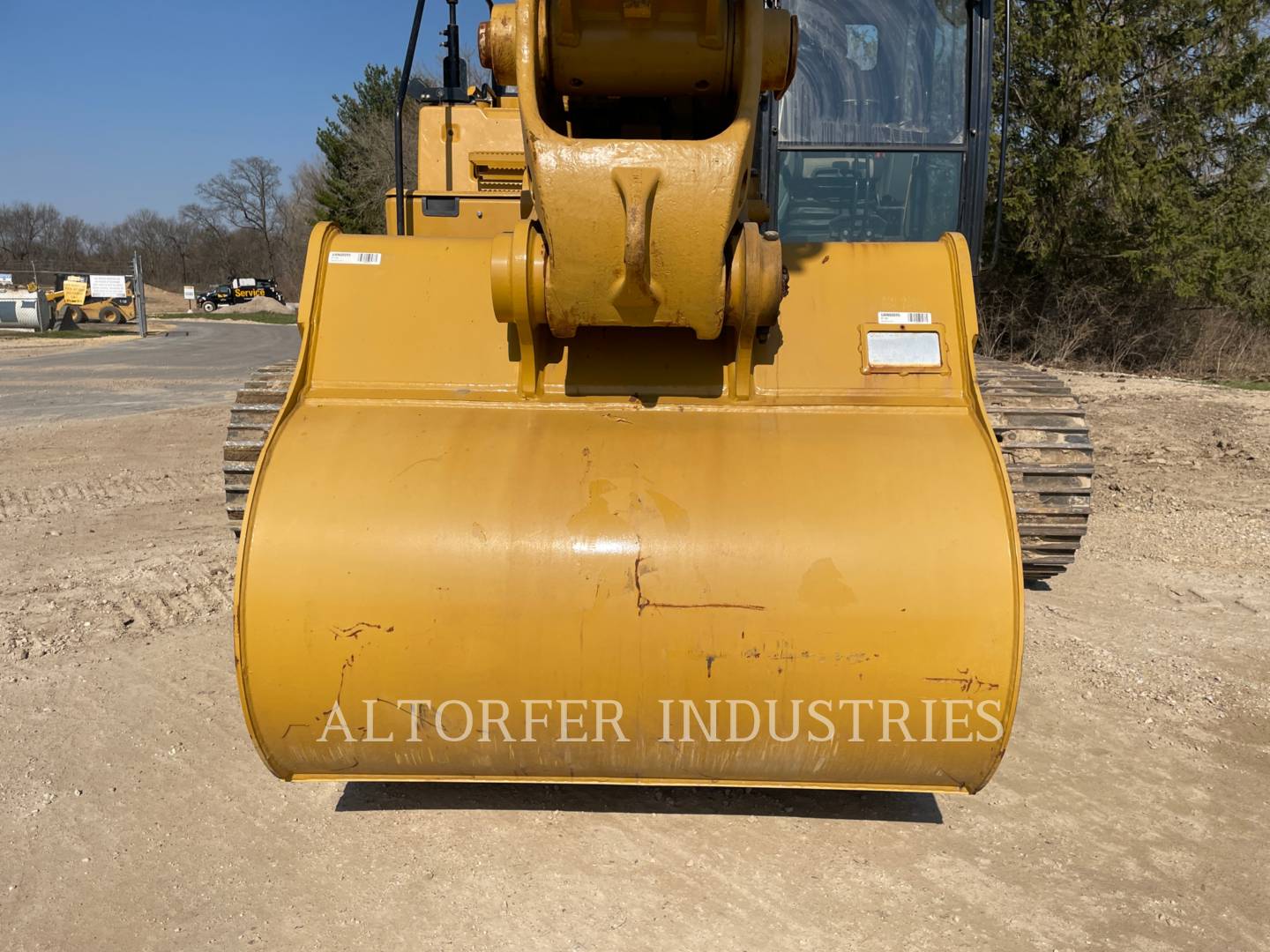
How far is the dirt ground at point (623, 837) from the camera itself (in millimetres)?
2482

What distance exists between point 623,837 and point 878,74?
4.06 m

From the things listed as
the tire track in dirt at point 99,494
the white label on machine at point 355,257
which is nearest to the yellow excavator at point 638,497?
the white label on machine at point 355,257

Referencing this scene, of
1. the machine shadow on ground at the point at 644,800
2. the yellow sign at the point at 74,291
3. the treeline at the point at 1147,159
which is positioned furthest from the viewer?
the yellow sign at the point at 74,291

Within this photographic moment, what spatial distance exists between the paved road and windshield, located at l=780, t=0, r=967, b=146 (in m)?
9.08

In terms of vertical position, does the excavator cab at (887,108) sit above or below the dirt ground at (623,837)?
above

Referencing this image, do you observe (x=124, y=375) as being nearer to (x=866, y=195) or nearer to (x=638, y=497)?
(x=866, y=195)

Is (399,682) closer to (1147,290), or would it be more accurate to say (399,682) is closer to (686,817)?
(686,817)

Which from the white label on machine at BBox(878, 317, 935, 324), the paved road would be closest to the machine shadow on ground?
the white label on machine at BBox(878, 317, 935, 324)

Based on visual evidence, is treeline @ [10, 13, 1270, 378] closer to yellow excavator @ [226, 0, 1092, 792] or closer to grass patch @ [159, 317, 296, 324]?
yellow excavator @ [226, 0, 1092, 792]

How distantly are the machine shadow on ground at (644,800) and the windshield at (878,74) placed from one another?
134 inches

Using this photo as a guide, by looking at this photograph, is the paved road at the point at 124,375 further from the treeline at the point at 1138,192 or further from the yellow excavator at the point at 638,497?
the treeline at the point at 1138,192

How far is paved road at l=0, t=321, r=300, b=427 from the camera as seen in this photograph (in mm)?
11647

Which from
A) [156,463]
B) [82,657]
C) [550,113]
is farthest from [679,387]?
[156,463]

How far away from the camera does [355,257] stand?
3170mm
